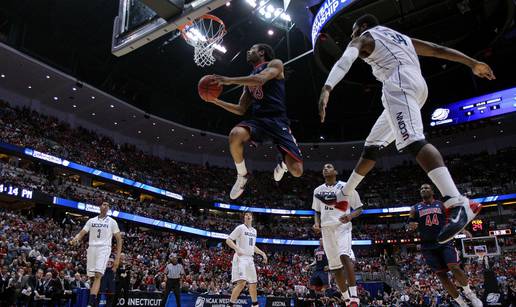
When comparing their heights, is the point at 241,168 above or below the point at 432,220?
above

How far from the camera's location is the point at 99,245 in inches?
347

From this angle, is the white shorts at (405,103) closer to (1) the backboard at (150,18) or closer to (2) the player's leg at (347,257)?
(2) the player's leg at (347,257)

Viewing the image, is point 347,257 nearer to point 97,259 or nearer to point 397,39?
point 397,39

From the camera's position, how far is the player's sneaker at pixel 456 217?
3.23 metres

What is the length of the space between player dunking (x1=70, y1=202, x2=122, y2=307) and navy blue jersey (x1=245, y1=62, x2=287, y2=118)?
16.7 feet

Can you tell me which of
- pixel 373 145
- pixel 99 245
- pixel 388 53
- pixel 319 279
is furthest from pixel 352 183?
pixel 319 279

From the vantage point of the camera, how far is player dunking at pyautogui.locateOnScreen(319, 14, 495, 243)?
3.54m

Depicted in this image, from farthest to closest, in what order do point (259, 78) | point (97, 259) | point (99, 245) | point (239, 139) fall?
1. point (99, 245)
2. point (97, 259)
3. point (239, 139)
4. point (259, 78)

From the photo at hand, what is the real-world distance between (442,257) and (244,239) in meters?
4.75

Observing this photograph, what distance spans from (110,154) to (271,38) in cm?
1729

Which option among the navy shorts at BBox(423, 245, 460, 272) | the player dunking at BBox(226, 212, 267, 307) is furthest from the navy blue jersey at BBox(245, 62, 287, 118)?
the player dunking at BBox(226, 212, 267, 307)

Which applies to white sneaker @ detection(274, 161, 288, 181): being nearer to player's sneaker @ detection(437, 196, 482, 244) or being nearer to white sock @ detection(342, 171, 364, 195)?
white sock @ detection(342, 171, 364, 195)

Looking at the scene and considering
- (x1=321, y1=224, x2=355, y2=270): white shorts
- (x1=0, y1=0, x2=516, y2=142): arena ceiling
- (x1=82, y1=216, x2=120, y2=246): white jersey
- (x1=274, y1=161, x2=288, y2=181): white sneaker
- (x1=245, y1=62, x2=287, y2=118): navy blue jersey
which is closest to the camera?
(x1=245, y1=62, x2=287, y2=118): navy blue jersey

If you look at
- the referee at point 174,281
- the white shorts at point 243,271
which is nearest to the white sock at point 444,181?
the white shorts at point 243,271
